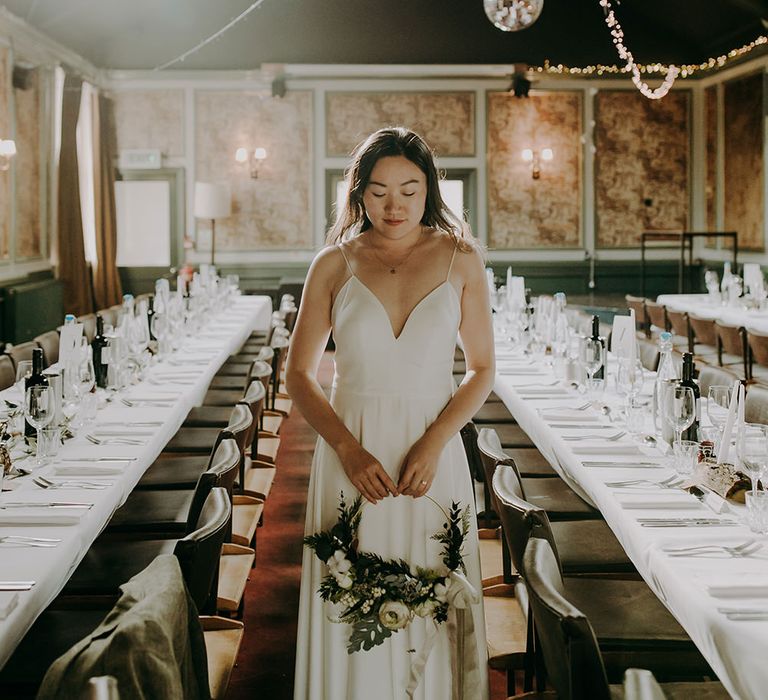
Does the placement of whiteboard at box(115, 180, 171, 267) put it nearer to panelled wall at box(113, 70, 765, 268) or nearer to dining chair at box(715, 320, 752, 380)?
panelled wall at box(113, 70, 765, 268)

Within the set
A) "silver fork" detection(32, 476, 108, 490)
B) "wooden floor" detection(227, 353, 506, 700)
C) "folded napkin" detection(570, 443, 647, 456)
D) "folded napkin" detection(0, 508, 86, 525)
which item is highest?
"folded napkin" detection(570, 443, 647, 456)

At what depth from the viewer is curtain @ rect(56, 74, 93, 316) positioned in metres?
10.6

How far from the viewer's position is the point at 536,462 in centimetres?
403

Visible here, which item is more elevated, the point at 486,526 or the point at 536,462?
the point at 536,462

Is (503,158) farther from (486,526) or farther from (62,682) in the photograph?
(62,682)

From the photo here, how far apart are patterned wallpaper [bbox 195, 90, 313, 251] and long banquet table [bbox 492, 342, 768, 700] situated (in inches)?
355

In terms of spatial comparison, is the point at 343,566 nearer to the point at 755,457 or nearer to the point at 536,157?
the point at 755,457

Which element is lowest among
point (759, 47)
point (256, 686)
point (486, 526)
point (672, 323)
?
point (256, 686)

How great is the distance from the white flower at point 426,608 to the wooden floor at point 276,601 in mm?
931

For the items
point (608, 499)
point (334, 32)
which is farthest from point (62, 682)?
point (334, 32)

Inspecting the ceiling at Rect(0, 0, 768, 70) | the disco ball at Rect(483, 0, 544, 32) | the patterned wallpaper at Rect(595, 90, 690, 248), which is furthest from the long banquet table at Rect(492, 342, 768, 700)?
the patterned wallpaper at Rect(595, 90, 690, 248)

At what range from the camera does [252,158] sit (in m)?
12.4

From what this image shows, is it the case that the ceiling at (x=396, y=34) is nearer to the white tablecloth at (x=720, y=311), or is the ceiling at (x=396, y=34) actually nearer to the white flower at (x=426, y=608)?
the white tablecloth at (x=720, y=311)

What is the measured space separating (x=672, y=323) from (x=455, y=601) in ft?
20.5
